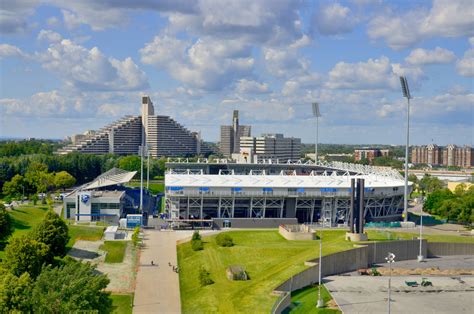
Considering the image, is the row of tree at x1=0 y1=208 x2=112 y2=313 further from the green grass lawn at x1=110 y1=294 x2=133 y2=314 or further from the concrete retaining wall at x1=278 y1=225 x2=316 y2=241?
the concrete retaining wall at x1=278 y1=225 x2=316 y2=241

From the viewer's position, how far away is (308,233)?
80.2m

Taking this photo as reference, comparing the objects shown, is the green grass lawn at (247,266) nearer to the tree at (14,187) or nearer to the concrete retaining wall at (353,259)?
the concrete retaining wall at (353,259)

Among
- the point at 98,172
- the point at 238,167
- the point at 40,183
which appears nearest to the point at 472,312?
the point at 40,183

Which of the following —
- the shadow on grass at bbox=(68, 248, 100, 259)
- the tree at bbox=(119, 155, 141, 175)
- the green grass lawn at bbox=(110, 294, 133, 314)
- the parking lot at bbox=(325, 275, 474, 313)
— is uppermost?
the tree at bbox=(119, 155, 141, 175)

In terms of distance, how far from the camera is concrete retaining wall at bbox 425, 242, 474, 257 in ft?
270

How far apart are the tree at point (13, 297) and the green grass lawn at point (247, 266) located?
1664 cm

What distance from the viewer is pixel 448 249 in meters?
82.6

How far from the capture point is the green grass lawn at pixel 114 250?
2840 inches

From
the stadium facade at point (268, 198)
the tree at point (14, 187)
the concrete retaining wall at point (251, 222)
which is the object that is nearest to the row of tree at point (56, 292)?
the concrete retaining wall at point (251, 222)

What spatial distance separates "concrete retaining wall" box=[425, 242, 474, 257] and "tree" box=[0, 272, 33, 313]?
59.6 metres

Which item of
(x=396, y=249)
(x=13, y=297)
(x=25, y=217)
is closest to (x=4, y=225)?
(x=25, y=217)

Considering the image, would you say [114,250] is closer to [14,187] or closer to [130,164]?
[14,187]

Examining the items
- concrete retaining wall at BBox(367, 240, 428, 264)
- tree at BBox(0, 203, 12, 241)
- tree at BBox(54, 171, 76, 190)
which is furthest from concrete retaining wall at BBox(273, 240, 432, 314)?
tree at BBox(54, 171, 76, 190)

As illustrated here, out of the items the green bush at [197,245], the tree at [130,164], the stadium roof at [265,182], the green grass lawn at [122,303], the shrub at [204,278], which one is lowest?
the green grass lawn at [122,303]
